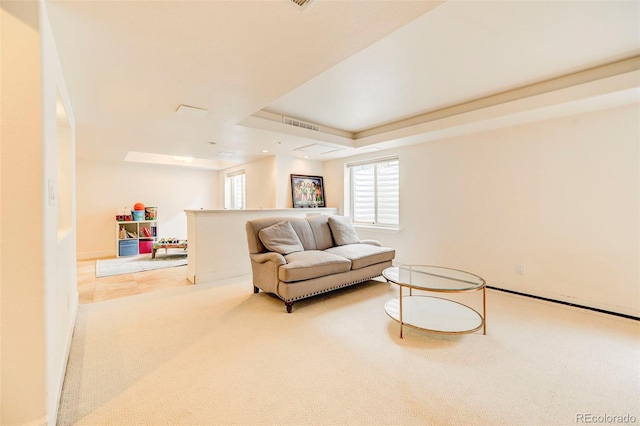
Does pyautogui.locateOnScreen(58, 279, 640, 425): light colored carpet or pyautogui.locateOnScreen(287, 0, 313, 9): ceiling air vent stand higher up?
pyautogui.locateOnScreen(287, 0, 313, 9): ceiling air vent

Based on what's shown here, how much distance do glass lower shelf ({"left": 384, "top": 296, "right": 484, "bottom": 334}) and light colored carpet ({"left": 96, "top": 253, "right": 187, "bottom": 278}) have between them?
4.08 m

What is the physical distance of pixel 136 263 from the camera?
202 inches

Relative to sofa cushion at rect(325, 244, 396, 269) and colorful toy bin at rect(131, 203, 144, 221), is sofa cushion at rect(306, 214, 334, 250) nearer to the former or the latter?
sofa cushion at rect(325, 244, 396, 269)

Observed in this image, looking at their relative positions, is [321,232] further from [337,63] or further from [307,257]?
[337,63]

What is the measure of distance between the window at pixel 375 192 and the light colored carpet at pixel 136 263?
138 inches

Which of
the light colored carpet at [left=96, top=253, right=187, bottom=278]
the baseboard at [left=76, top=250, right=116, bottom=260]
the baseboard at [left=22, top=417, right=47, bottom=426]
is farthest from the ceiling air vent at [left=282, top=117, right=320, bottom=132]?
the baseboard at [left=76, top=250, right=116, bottom=260]

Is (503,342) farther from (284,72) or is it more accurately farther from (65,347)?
(65,347)

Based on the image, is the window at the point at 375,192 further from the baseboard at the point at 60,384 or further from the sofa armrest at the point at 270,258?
the baseboard at the point at 60,384

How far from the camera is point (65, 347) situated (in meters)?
1.92

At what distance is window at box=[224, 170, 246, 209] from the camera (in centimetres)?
696

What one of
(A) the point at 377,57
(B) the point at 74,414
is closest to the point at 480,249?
(A) the point at 377,57

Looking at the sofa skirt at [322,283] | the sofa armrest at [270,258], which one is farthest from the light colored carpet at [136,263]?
the sofa skirt at [322,283]

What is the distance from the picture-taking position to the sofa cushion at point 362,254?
10.9ft

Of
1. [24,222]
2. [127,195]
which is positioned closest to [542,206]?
[24,222]
